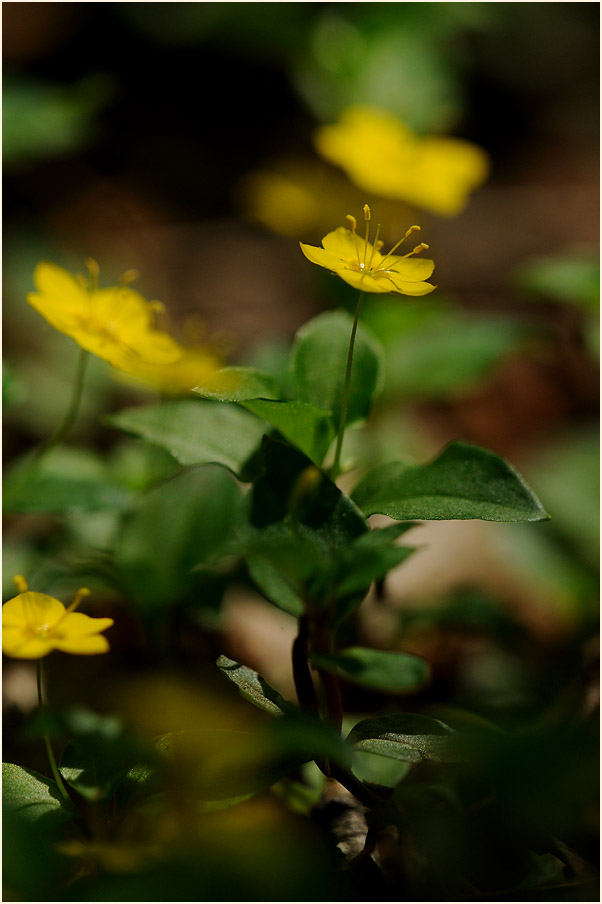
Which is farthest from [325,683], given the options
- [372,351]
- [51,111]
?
[51,111]

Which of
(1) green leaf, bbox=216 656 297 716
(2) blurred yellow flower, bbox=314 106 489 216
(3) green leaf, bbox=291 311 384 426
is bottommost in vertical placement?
(1) green leaf, bbox=216 656 297 716

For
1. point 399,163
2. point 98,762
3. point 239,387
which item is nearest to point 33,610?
point 98,762

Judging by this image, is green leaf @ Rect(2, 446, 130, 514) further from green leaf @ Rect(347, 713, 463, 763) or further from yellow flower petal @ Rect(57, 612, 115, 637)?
green leaf @ Rect(347, 713, 463, 763)

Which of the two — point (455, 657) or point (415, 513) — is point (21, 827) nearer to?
point (415, 513)

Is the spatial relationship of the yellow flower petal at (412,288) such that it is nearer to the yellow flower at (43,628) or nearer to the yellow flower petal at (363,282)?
the yellow flower petal at (363,282)

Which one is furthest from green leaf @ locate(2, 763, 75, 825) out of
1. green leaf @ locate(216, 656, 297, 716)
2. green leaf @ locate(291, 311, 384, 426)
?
green leaf @ locate(291, 311, 384, 426)

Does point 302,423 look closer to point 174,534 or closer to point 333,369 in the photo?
point 333,369
